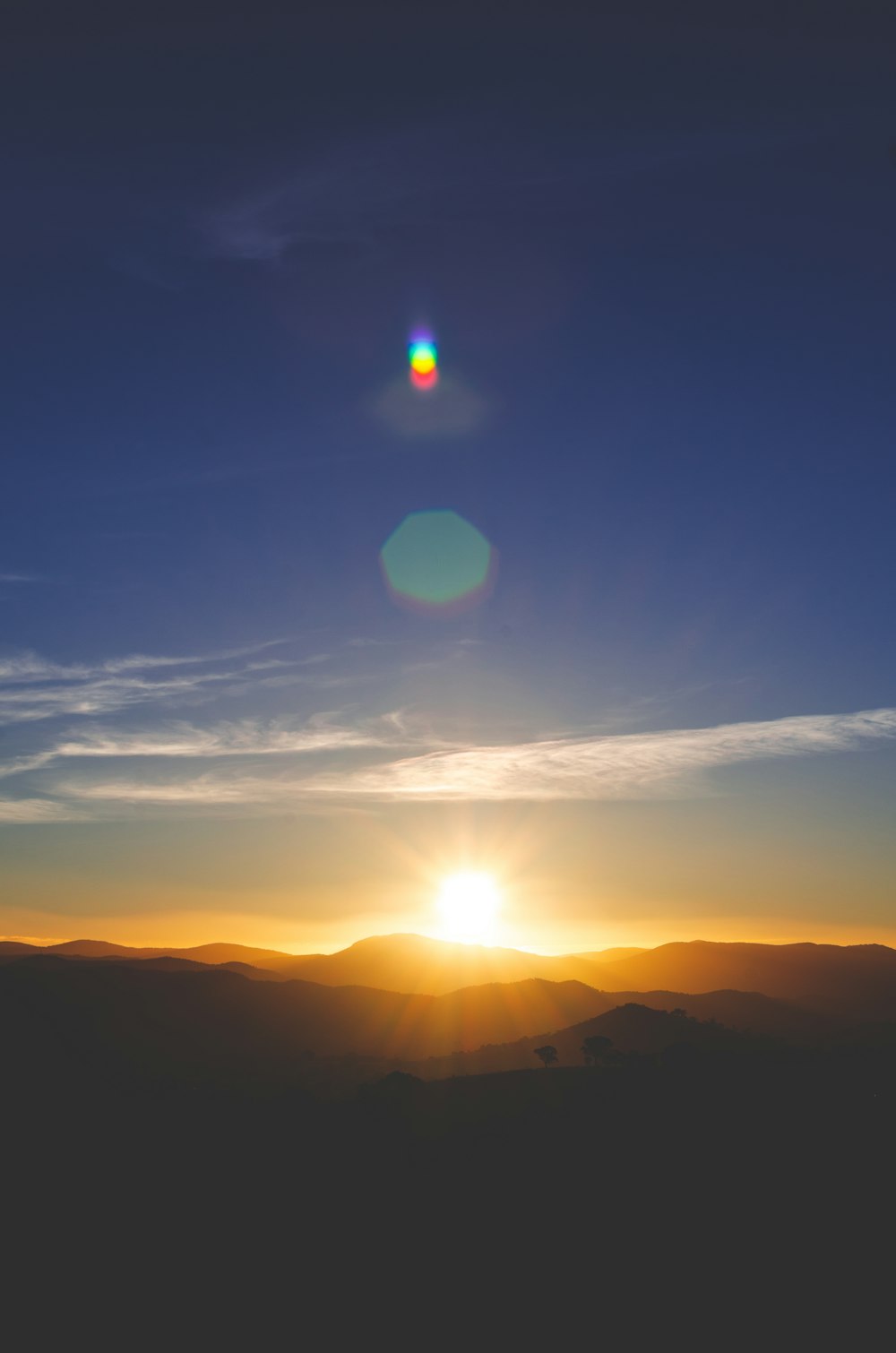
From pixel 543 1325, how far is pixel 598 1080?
36.9 metres

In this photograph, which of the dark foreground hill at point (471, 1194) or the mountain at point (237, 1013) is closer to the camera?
the dark foreground hill at point (471, 1194)

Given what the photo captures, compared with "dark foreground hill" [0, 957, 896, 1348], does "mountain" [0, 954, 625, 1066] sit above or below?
above

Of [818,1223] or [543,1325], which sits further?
[818,1223]

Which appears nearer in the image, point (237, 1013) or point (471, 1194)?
point (471, 1194)

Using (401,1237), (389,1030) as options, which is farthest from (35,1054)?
(401,1237)

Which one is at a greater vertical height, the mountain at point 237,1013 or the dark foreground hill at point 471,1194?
the mountain at point 237,1013

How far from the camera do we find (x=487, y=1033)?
159250 millimetres

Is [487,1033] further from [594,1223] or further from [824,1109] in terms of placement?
[594,1223]

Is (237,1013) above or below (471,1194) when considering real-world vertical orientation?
above

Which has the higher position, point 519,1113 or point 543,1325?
point 519,1113

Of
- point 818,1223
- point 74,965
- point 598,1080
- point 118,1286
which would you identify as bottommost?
point 118,1286

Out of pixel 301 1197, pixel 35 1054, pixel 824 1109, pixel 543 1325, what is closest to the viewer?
pixel 543 1325

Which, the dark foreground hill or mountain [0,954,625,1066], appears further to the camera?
mountain [0,954,625,1066]

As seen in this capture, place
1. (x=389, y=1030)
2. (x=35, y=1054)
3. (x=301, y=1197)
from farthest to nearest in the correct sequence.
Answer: (x=389, y=1030)
(x=35, y=1054)
(x=301, y=1197)
